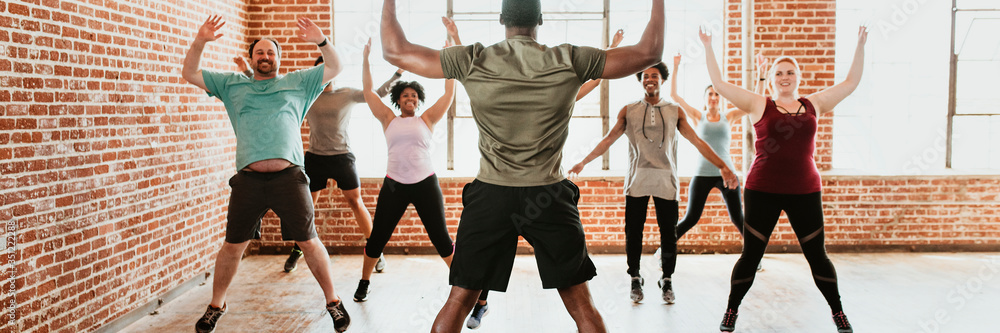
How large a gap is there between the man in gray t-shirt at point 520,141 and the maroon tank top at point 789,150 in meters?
1.60

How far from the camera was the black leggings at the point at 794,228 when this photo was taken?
3.67 m

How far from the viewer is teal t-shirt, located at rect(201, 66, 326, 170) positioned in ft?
12.4

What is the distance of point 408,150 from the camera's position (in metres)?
4.54

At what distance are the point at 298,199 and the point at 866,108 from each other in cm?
527

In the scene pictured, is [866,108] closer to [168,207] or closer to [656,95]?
[656,95]

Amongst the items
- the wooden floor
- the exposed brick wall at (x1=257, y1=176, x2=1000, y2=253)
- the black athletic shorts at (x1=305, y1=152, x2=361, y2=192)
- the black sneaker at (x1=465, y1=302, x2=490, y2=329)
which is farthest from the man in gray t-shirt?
the exposed brick wall at (x1=257, y1=176, x2=1000, y2=253)

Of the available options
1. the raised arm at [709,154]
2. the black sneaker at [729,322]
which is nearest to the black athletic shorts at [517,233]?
the black sneaker at [729,322]

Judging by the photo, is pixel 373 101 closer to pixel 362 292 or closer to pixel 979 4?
pixel 362 292

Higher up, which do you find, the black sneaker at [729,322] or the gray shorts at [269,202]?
the gray shorts at [269,202]

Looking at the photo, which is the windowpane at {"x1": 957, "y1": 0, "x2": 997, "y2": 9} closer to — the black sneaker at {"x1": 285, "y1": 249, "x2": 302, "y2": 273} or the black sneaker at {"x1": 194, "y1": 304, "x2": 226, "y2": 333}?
the black sneaker at {"x1": 285, "y1": 249, "x2": 302, "y2": 273}

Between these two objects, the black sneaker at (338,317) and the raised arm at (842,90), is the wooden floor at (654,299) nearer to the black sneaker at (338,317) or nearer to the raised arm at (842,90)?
the black sneaker at (338,317)

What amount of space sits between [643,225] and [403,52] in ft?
8.76

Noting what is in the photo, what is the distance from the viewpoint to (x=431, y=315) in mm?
4473

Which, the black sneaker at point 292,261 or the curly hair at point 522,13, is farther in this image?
the black sneaker at point 292,261
